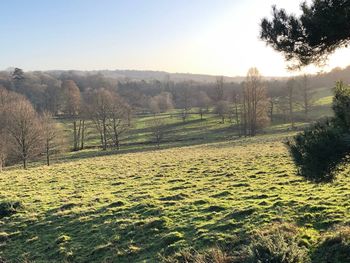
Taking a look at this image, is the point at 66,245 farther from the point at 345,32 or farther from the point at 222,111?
the point at 222,111

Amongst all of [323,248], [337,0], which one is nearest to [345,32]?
[337,0]

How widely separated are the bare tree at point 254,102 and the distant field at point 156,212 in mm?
45914

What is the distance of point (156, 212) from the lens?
56.8 feet

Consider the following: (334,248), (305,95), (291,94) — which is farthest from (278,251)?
(305,95)

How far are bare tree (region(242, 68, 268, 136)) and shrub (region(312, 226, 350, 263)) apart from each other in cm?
6174

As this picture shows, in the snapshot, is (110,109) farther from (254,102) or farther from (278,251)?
(278,251)

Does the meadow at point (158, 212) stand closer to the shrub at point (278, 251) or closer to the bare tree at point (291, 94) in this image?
the shrub at point (278, 251)

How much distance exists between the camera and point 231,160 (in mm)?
33344

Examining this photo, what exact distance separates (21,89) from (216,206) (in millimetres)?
144393

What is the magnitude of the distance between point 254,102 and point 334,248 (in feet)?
207

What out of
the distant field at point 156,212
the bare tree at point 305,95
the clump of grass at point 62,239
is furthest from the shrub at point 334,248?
the bare tree at point 305,95

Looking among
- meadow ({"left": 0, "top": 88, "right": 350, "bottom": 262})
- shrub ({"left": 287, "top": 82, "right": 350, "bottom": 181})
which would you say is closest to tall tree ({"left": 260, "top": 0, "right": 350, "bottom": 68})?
shrub ({"left": 287, "top": 82, "right": 350, "bottom": 181})

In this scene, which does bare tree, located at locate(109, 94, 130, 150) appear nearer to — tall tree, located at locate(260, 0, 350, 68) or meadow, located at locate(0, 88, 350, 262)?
meadow, located at locate(0, 88, 350, 262)

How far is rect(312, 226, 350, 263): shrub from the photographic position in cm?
1026
